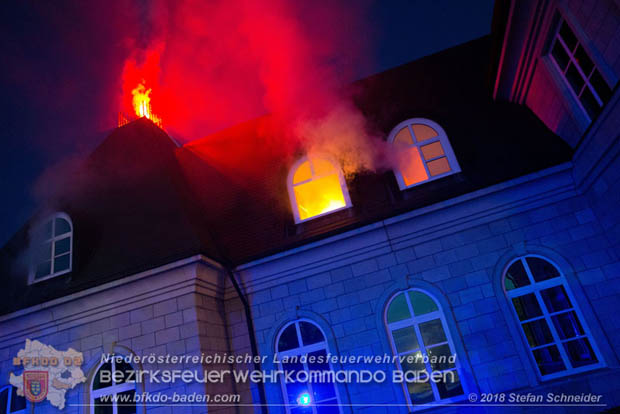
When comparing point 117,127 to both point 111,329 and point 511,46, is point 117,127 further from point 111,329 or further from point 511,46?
point 511,46

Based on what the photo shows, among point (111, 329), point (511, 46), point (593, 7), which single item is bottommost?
point (111, 329)

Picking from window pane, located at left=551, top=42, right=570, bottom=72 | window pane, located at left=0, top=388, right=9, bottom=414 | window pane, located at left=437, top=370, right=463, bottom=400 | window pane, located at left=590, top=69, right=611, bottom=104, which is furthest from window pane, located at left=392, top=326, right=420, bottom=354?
window pane, located at left=0, top=388, right=9, bottom=414

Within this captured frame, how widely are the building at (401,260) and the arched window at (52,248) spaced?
4 centimetres

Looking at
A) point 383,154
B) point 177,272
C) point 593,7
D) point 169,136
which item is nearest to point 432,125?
point 383,154

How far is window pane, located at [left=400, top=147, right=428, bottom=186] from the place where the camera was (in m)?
9.06

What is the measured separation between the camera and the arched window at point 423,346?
7496mm

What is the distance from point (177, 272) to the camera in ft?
25.8

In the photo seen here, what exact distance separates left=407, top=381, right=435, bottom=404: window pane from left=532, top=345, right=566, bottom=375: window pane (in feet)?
6.68

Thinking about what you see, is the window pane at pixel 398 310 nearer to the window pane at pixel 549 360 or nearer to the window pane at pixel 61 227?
the window pane at pixel 549 360

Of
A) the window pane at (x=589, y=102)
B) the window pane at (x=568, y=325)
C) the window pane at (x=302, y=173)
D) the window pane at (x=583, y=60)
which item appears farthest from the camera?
the window pane at (x=302, y=173)

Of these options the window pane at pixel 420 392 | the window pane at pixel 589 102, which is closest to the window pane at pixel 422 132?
the window pane at pixel 589 102

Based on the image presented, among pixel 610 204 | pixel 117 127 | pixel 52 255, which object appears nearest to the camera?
pixel 610 204

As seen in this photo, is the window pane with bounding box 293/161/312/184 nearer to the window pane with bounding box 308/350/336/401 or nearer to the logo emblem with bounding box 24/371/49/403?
the window pane with bounding box 308/350/336/401

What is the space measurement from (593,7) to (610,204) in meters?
3.38
